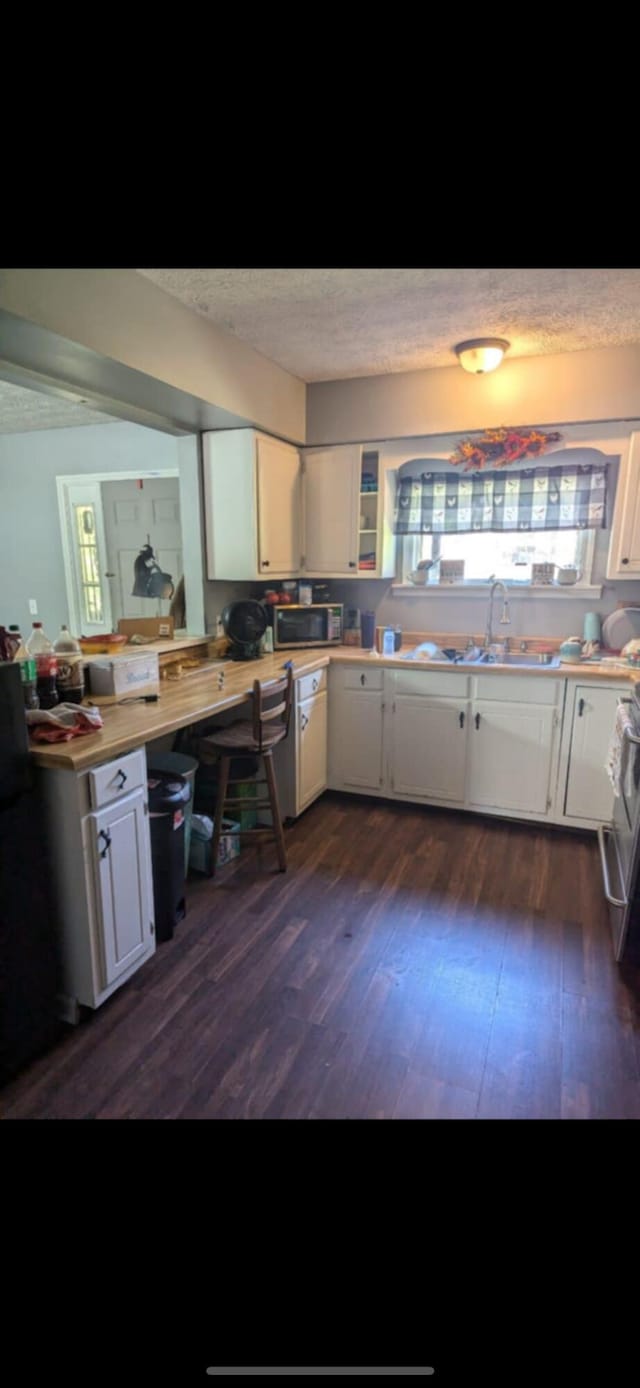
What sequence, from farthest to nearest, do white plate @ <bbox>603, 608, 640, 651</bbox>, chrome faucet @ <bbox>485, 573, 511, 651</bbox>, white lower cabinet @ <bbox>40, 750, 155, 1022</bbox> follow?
1. chrome faucet @ <bbox>485, 573, 511, 651</bbox>
2. white plate @ <bbox>603, 608, 640, 651</bbox>
3. white lower cabinet @ <bbox>40, 750, 155, 1022</bbox>

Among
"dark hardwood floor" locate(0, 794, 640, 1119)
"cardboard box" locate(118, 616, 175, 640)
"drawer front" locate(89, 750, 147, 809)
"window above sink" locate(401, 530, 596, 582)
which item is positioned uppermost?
"window above sink" locate(401, 530, 596, 582)

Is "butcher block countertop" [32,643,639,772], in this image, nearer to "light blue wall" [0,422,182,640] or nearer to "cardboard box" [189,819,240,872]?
"cardboard box" [189,819,240,872]

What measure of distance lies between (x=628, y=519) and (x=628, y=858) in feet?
5.70

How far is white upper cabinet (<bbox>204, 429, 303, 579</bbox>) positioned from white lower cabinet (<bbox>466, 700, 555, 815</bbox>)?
1422 millimetres

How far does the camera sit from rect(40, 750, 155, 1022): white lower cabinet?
170 centimetres

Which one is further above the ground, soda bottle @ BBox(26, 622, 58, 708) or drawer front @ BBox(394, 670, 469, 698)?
soda bottle @ BBox(26, 622, 58, 708)

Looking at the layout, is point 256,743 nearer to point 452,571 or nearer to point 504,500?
point 452,571

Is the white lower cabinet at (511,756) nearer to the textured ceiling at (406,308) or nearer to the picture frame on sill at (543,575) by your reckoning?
the picture frame on sill at (543,575)

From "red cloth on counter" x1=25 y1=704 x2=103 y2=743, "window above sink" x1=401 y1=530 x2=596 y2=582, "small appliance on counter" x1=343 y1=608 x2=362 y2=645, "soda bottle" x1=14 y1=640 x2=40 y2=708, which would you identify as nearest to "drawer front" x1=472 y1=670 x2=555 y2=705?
"window above sink" x1=401 y1=530 x2=596 y2=582

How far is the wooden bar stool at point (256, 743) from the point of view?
101 inches

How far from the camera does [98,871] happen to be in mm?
1752
